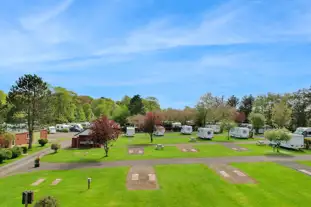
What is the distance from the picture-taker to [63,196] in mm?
24219

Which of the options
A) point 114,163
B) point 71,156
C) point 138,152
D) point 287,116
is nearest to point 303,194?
point 114,163

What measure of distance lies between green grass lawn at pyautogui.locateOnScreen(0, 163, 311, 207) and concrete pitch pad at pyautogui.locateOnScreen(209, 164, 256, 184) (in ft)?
2.52

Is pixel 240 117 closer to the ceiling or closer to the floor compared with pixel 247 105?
closer to the floor

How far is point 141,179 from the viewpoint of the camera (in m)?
29.9

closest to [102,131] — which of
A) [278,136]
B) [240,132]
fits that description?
[278,136]

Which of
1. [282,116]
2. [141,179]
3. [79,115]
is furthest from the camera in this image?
[79,115]

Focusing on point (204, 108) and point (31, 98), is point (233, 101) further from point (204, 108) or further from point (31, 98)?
point (31, 98)

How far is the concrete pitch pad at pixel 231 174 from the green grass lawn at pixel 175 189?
77 centimetres

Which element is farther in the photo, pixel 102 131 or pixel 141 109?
pixel 141 109

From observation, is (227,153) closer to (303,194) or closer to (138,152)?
(138,152)

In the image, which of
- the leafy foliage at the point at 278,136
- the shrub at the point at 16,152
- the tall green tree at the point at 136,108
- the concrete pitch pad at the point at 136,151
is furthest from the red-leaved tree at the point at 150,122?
the tall green tree at the point at 136,108

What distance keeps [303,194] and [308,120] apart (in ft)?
190

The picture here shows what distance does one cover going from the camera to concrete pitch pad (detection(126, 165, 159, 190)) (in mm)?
27339

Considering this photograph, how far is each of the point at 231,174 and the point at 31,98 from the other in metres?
39.9
